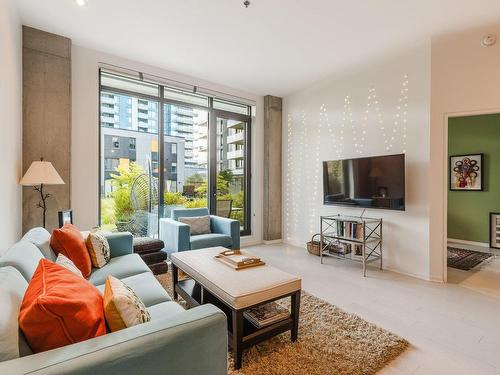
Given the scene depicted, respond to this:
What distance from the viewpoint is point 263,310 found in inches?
76.2

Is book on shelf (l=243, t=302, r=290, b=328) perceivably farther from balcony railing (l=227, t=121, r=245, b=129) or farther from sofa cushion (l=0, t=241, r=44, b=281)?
balcony railing (l=227, t=121, r=245, b=129)

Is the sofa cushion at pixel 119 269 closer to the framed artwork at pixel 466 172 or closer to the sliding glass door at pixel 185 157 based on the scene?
the sliding glass door at pixel 185 157

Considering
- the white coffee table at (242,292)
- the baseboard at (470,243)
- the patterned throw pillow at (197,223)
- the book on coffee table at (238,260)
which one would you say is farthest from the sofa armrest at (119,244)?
the baseboard at (470,243)

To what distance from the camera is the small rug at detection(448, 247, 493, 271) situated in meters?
3.73

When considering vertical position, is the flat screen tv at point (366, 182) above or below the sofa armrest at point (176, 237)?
above

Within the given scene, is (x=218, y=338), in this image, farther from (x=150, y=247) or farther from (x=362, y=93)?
(x=362, y=93)

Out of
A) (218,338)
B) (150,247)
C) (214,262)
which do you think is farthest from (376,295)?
(150,247)

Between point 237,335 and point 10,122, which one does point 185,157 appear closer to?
point 10,122

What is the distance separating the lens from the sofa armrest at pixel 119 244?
8.55 ft

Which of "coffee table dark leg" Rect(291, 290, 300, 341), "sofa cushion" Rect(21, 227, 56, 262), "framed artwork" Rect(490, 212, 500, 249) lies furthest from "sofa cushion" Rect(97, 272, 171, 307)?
"framed artwork" Rect(490, 212, 500, 249)

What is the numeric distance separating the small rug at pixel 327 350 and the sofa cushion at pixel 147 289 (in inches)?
24.5

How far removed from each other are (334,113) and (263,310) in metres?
3.39

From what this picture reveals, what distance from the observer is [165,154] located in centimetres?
419

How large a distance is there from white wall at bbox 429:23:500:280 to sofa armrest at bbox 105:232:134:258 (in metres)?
3.46
